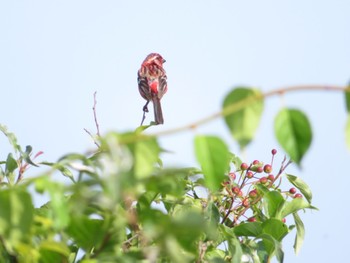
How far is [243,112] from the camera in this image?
58.6 inches

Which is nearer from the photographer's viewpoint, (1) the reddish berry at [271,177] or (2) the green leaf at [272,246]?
(2) the green leaf at [272,246]

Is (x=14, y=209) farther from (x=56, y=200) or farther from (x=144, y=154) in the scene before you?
(x=144, y=154)

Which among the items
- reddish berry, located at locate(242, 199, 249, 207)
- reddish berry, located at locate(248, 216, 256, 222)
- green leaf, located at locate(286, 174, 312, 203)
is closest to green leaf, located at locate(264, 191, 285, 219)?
reddish berry, located at locate(248, 216, 256, 222)

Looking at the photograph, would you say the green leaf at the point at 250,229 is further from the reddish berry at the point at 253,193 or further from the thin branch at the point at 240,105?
the thin branch at the point at 240,105

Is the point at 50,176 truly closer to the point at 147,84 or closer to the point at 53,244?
the point at 53,244

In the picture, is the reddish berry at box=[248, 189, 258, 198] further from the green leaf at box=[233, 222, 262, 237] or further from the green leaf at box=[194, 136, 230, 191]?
the green leaf at box=[194, 136, 230, 191]

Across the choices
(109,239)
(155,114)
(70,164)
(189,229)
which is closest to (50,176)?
(70,164)

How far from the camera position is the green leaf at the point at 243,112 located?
1.47 m

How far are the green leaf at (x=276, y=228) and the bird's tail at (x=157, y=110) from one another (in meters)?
9.03

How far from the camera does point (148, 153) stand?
1.49 m

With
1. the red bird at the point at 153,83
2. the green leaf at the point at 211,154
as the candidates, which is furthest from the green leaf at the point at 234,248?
the red bird at the point at 153,83

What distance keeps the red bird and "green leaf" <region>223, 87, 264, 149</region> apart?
11153 millimetres

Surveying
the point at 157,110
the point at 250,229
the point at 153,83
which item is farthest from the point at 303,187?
the point at 153,83

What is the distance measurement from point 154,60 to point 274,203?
13.4m
